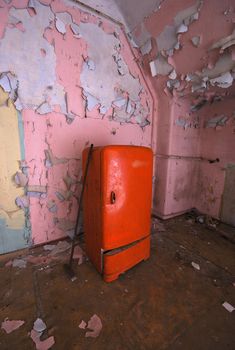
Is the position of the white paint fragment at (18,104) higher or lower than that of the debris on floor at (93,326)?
higher

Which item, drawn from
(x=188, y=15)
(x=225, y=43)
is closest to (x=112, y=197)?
(x=225, y=43)

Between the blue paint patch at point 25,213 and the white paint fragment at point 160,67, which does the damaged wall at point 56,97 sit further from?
the white paint fragment at point 160,67

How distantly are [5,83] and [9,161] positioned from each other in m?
0.70

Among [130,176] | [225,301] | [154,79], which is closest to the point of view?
[225,301]

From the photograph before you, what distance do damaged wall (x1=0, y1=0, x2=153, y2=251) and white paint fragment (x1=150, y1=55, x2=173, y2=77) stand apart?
244 mm

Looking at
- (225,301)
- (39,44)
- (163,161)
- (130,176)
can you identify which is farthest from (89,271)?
(39,44)

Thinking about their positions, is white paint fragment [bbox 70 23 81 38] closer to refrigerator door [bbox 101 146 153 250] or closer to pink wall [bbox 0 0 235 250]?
pink wall [bbox 0 0 235 250]

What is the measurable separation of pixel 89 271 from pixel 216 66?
7.86 ft

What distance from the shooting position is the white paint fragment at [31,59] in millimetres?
1551

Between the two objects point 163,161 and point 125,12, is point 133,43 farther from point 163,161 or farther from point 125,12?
point 163,161

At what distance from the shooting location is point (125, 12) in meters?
2.04

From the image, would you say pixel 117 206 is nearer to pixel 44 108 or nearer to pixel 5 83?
pixel 44 108

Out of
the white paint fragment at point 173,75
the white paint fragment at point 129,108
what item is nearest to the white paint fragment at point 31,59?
the white paint fragment at point 129,108

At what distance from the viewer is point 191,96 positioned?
2.39 m
